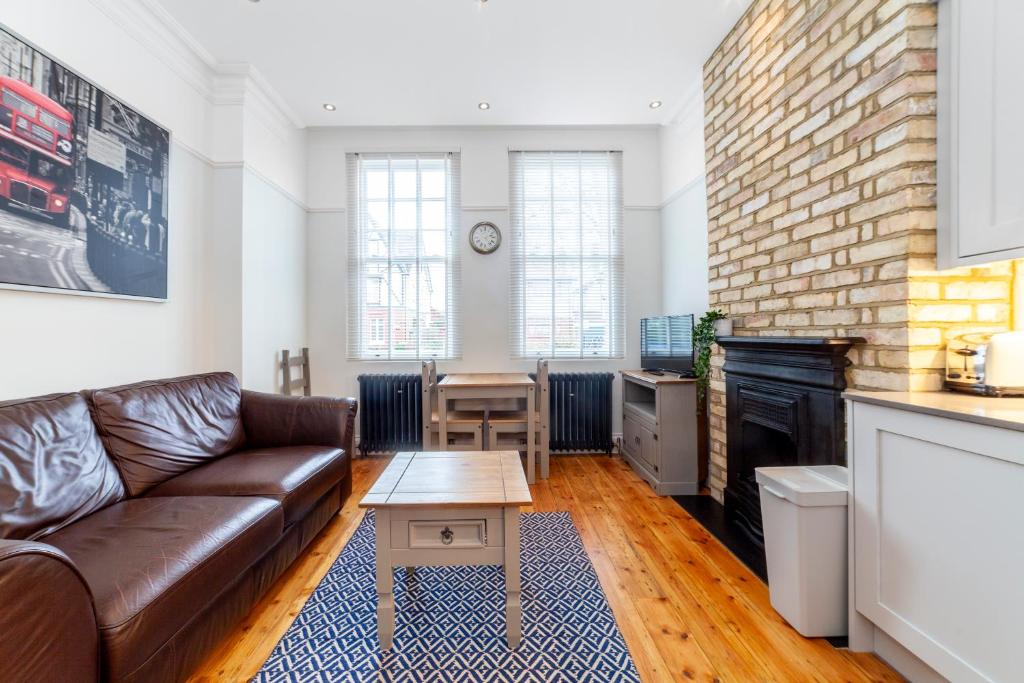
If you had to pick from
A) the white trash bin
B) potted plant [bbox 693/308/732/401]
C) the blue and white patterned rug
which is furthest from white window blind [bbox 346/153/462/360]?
the white trash bin

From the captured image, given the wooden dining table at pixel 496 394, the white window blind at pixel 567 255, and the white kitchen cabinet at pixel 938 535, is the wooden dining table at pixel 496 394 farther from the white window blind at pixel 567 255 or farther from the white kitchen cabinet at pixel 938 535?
the white kitchen cabinet at pixel 938 535

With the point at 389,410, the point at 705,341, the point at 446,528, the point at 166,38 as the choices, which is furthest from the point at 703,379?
the point at 166,38

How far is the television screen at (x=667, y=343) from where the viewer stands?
3227mm

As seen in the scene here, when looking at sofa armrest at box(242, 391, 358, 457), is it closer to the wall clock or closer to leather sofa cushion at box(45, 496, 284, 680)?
leather sofa cushion at box(45, 496, 284, 680)

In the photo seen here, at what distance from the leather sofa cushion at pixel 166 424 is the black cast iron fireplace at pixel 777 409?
2960 millimetres

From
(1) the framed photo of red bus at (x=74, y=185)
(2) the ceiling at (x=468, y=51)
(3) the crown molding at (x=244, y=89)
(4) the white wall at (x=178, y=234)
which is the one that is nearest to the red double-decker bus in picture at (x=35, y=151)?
(1) the framed photo of red bus at (x=74, y=185)

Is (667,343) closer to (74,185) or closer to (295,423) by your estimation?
(295,423)

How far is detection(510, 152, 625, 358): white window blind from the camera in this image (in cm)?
407

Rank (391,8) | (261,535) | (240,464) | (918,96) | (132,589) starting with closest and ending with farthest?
(132,589)
(918,96)
(261,535)
(240,464)
(391,8)

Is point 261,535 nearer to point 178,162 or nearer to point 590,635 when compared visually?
point 590,635

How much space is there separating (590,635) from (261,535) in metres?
1.33

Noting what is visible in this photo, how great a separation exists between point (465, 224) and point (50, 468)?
3.20m


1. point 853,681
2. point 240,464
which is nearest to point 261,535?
point 240,464

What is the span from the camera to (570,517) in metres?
2.66
